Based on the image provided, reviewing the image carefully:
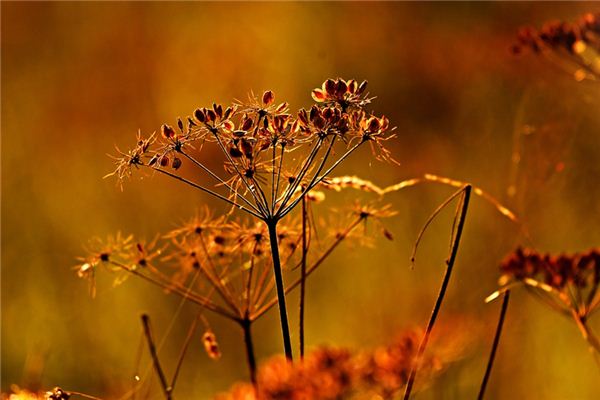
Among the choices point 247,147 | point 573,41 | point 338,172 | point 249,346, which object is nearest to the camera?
point 247,147

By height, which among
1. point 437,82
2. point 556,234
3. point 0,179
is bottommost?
point 556,234

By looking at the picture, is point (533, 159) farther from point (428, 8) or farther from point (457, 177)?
point (428, 8)

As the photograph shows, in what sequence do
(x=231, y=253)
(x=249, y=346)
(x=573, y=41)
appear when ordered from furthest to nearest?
(x=573, y=41), (x=231, y=253), (x=249, y=346)

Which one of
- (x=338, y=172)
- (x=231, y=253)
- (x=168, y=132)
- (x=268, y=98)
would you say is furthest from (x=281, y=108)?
(x=338, y=172)

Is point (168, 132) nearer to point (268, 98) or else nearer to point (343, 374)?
point (268, 98)

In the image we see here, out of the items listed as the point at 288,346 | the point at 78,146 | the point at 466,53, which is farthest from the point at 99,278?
the point at 288,346

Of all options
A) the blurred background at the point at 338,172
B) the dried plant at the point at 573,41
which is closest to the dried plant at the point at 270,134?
the blurred background at the point at 338,172
